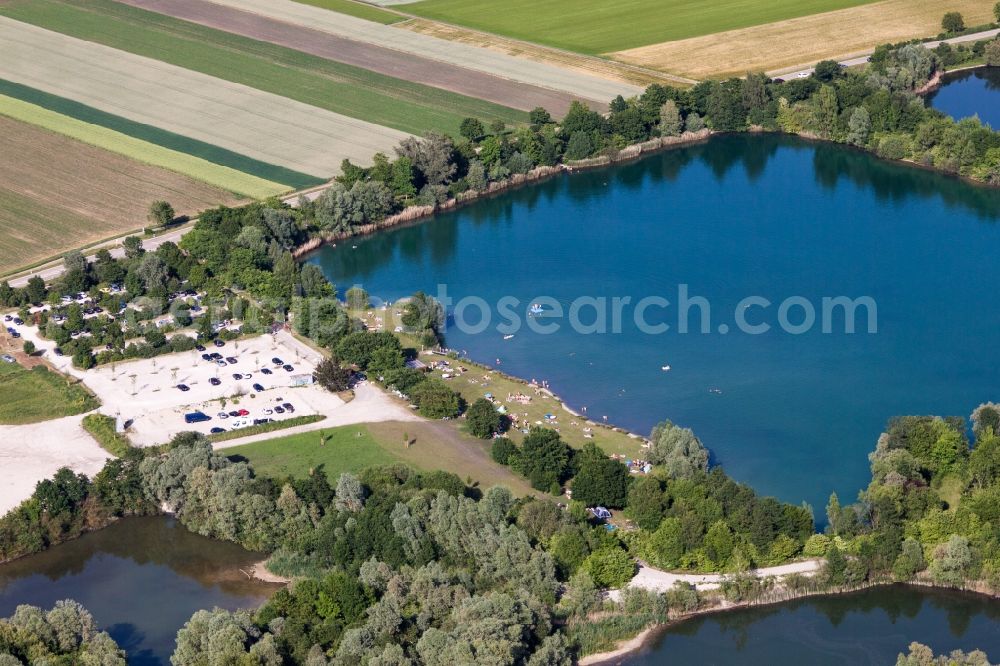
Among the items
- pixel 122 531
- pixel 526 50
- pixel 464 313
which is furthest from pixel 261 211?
pixel 526 50

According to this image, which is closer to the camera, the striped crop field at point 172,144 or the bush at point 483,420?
the bush at point 483,420

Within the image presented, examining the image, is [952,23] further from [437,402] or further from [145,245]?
[437,402]

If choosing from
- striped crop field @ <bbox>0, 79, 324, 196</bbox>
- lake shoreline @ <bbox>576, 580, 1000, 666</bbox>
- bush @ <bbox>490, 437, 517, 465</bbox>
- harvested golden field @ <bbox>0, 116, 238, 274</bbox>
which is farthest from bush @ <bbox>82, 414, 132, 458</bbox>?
striped crop field @ <bbox>0, 79, 324, 196</bbox>

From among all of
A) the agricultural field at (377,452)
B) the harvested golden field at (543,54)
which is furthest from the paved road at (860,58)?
the agricultural field at (377,452)

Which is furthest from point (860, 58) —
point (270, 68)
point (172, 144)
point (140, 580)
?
point (140, 580)

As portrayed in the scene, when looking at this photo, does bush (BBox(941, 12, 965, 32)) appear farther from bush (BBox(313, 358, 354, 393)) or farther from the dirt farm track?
bush (BBox(313, 358, 354, 393))

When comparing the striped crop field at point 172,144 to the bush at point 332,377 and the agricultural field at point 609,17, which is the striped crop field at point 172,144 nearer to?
the bush at point 332,377
